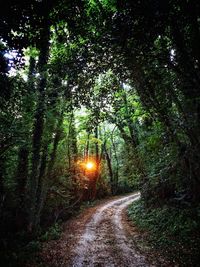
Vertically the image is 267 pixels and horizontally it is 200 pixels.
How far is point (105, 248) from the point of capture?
1095 centimetres

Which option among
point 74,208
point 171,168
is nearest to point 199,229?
point 171,168

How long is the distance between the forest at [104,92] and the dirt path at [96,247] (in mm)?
815

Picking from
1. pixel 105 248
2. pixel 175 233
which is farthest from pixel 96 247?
pixel 175 233

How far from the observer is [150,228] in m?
13.6

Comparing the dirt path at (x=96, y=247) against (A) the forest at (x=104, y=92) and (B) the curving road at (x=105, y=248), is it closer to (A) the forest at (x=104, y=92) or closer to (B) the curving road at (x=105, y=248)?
(B) the curving road at (x=105, y=248)

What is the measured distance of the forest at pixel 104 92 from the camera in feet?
20.7

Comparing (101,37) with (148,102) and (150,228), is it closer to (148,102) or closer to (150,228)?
Answer: (148,102)

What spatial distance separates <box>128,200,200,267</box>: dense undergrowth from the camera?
880 cm

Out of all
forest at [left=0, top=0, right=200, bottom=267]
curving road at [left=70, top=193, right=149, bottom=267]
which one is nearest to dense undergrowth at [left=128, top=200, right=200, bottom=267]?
forest at [left=0, top=0, right=200, bottom=267]

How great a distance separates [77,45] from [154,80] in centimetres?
288

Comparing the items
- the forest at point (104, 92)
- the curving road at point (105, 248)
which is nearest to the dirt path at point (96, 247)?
the curving road at point (105, 248)

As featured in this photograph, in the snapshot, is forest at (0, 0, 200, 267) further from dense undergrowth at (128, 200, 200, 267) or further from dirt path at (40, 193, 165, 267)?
dirt path at (40, 193, 165, 267)

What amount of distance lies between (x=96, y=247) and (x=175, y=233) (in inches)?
129

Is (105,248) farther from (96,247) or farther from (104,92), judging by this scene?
(104,92)
